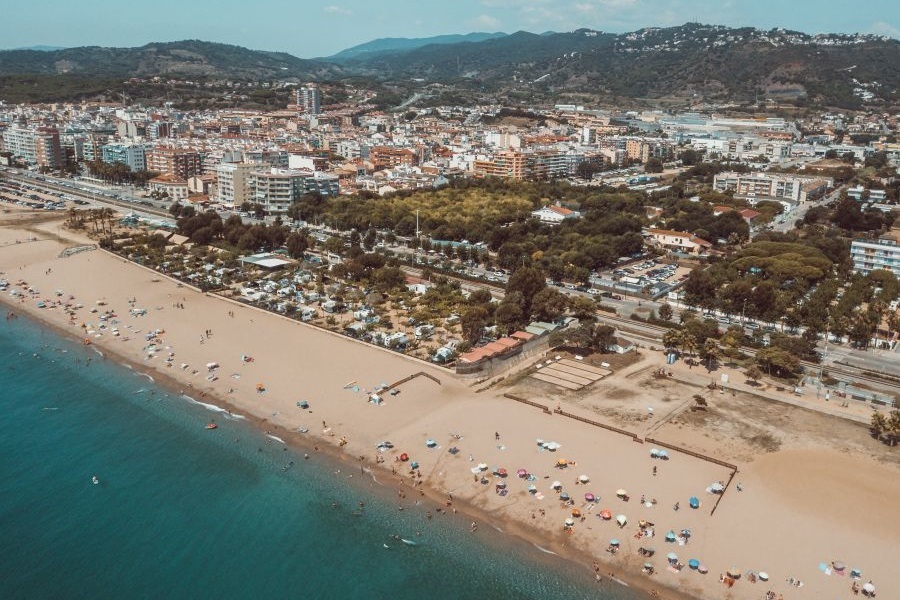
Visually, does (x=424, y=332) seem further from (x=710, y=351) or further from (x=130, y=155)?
(x=130, y=155)

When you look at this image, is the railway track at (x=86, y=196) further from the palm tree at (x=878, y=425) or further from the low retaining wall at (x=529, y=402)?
the palm tree at (x=878, y=425)

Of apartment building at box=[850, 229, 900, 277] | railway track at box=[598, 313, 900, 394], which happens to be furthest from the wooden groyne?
apartment building at box=[850, 229, 900, 277]

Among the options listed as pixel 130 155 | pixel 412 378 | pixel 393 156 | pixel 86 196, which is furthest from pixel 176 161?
pixel 412 378

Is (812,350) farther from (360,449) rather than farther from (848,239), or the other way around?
(848,239)

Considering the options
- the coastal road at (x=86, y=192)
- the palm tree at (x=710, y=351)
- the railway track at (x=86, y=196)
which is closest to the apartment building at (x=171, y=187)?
the coastal road at (x=86, y=192)

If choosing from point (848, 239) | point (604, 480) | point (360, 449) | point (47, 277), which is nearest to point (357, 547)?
point (360, 449)

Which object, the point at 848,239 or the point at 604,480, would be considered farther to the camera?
the point at 848,239

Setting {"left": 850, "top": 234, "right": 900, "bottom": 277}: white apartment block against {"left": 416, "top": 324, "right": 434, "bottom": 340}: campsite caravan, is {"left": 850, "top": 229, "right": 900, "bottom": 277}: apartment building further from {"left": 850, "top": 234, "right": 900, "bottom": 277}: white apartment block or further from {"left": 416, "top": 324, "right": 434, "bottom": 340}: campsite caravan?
{"left": 416, "top": 324, "right": 434, "bottom": 340}: campsite caravan
